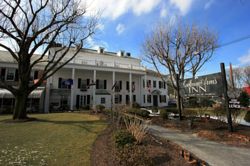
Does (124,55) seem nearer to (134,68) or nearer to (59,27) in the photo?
(134,68)

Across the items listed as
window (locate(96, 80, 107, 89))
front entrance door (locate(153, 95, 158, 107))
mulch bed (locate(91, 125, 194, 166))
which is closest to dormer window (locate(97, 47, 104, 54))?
window (locate(96, 80, 107, 89))

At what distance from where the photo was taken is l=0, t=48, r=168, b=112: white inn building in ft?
78.1

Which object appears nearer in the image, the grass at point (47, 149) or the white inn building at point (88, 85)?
the grass at point (47, 149)

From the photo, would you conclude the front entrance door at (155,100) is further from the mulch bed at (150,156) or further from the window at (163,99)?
Result: the mulch bed at (150,156)

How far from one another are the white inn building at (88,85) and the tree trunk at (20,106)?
1002 cm

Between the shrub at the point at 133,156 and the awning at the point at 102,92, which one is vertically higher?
the awning at the point at 102,92

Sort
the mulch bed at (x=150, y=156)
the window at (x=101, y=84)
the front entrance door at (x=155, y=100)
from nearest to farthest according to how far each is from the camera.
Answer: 1. the mulch bed at (x=150, y=156)
2. the window at (x=101, y=84)
3. the front entrance door at (x=155, y=100)

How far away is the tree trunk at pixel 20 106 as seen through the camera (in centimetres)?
1277

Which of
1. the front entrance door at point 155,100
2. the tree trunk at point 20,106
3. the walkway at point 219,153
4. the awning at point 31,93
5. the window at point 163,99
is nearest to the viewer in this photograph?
the walkway at point 219,153

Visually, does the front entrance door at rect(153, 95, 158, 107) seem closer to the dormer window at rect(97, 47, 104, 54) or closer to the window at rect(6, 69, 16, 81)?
the dormer window at rect(97, 47, 104, 54)

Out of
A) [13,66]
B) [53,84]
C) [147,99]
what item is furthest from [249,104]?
[13,66]

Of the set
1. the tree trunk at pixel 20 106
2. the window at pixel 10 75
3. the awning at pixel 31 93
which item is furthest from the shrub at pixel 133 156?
the window at pixel 10 75

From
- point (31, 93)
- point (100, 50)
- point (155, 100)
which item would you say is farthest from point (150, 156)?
point (100, 50)

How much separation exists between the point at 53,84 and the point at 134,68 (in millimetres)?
15210
